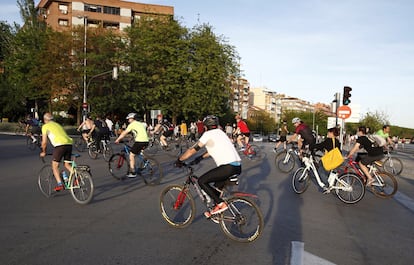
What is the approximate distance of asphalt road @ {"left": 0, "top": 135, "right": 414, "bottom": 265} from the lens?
4559 mm

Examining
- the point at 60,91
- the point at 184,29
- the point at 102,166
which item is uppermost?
the point at 184,29

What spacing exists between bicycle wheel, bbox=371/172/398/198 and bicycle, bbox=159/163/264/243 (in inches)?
196

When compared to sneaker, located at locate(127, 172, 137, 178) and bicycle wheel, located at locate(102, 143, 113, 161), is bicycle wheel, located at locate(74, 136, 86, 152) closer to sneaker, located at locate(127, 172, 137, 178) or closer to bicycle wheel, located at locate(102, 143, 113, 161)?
bicycle wheel, located at locate(102, 143, 113, 161)

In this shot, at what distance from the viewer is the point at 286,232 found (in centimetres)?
567

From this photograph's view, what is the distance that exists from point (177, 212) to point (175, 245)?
1.07 meters

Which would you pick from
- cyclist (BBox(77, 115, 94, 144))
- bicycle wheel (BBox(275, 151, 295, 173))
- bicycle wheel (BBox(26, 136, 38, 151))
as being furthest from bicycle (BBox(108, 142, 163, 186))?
bicycle wheel (BBox(26, 136, 38, 151))

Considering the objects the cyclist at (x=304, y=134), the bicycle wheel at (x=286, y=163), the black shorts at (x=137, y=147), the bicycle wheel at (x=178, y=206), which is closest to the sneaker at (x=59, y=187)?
the black shorts at (x=137, y=147)

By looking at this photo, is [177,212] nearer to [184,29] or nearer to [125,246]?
[125,246]

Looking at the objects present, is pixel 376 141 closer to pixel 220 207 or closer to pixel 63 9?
pixel 220 207

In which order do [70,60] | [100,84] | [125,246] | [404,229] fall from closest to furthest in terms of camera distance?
[125,246]
[404,229]
[70,60]
[100,84]

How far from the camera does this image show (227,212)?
5.43 m

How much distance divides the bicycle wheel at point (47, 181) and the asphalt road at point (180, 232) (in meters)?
0.16

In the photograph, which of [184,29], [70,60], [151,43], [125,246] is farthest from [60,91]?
[125,246]

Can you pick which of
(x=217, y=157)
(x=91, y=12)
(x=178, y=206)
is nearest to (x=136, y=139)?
(x=178, y=206)
